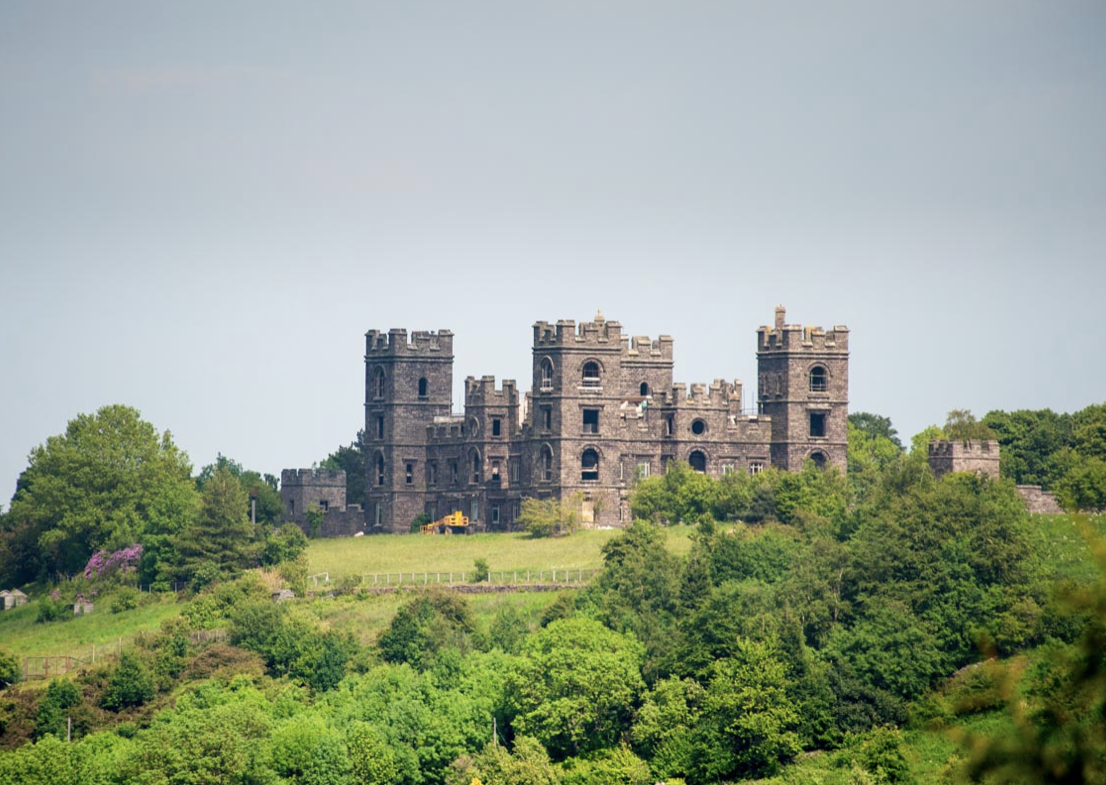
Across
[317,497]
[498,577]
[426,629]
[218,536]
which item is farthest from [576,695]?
[317,497]

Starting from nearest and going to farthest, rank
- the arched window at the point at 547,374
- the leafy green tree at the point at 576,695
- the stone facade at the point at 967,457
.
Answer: the leafy green tree at the point at 576,695, the stone facade at the point at 967,457, the arched window at the point at 547,374

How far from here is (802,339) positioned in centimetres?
8500

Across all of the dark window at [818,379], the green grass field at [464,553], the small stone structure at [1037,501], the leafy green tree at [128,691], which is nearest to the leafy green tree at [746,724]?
the green grass field at [464,553]

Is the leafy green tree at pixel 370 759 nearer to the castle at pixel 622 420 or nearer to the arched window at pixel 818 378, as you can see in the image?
the castle at pixel 622 420

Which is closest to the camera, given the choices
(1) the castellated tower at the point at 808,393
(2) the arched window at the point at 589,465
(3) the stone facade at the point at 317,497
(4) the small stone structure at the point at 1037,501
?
(4) the small stone structure at the point at 1037,501

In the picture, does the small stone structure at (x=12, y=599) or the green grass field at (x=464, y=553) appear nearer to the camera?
the green grass field at (x=464, y=553)

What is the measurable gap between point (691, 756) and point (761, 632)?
5.46m

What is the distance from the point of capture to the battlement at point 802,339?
8462 centimetres

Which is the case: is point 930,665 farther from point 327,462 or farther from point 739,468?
point 327,462

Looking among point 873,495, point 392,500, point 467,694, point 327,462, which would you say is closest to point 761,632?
point 467,694

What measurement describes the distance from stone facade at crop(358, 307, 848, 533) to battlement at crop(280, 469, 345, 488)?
10863 mm

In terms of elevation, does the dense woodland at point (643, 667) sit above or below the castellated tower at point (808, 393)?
below

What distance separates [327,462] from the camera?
113062mm

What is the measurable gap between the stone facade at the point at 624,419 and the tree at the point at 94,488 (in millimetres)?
14515
